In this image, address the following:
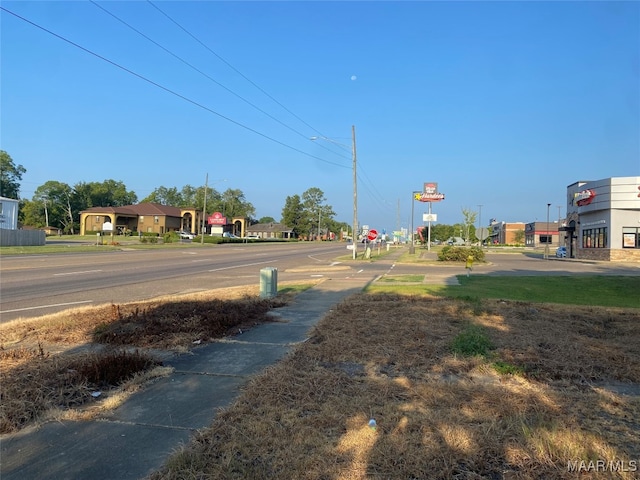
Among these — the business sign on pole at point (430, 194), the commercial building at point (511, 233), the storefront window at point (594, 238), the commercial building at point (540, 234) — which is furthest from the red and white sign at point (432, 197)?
the commercial building at point (511, 233)

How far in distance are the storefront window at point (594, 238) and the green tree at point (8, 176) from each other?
109m

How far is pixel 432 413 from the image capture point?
13.9ft

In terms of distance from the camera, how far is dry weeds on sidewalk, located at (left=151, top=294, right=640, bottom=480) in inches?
130

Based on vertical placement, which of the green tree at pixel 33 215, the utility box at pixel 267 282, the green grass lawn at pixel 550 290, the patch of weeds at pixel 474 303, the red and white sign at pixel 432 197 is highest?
the red and white sign at pixel 432 197

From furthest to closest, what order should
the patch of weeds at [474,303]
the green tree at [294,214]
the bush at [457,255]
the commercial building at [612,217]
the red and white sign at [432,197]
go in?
the green tree at [294,214], the red and white sign at [432,197], the commercial building at [612,217], the bush at [457,255], the patch of weeds at [474,303]

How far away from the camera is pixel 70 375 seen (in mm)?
5148

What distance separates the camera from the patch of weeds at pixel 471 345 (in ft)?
21.0

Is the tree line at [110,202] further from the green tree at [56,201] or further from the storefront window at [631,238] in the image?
the storefront window at [631,238]

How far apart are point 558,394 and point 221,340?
4.90m

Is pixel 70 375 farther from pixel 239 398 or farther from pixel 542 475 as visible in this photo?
pixel 542 475

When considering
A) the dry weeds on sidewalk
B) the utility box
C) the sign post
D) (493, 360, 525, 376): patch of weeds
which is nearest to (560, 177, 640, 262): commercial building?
the sign post

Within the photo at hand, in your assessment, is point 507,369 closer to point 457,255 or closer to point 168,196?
point 457,255

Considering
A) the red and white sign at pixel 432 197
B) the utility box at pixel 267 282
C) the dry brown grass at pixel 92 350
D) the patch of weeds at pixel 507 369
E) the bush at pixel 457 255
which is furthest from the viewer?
the red and white sign at pixel 432 197

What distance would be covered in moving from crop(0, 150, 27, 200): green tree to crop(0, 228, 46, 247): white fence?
65.6 meters
